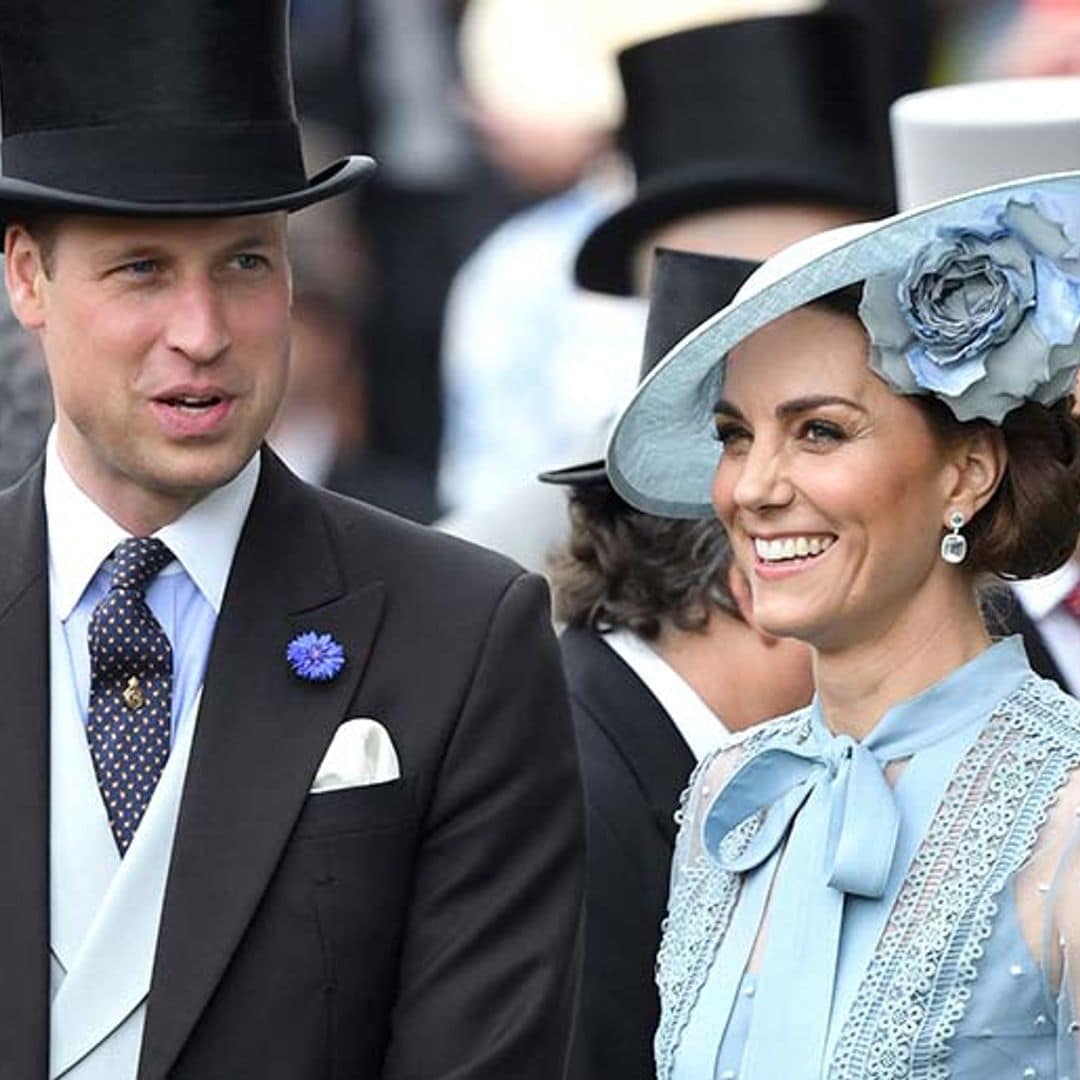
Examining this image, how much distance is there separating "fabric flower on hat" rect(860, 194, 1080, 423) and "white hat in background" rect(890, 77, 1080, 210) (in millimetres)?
1580

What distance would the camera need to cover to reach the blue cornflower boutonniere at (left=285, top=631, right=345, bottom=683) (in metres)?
4.78

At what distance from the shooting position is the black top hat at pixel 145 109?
479cm

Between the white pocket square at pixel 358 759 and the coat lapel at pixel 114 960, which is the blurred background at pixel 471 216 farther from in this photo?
the coat lapel at pixel 114 960

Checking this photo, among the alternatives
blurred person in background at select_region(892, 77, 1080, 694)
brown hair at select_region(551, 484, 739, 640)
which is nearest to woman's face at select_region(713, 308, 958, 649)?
brown hair at select_region(551, 484, 739, 640)

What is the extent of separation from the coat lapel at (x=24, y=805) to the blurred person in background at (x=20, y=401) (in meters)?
1.28

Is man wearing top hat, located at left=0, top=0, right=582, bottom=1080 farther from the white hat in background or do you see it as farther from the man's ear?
the white hat in background

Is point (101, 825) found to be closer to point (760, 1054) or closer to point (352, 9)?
point (760, 1054)

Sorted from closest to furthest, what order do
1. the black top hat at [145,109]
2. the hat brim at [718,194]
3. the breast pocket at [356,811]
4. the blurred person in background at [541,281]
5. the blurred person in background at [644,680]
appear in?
the breast pocket at [356,811] → the black top hat at [145,109] → the blurred person in background at [644,680] → the hat brim at [718,194] → the blurred person in background at [541,281]

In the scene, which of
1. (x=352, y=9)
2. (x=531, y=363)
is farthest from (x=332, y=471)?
(x=352, y=9)

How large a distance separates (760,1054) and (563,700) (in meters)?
0.75

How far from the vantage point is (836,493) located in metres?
4.32

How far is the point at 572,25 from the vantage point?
11.2 meters

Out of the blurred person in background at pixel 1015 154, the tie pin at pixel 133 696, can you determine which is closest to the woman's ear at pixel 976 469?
the tie pin at pixel 133 696

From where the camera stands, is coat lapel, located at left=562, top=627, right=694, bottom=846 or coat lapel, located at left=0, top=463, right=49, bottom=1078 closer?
coat lapel, located at left=0, top=463, right=49, bottom=1078
